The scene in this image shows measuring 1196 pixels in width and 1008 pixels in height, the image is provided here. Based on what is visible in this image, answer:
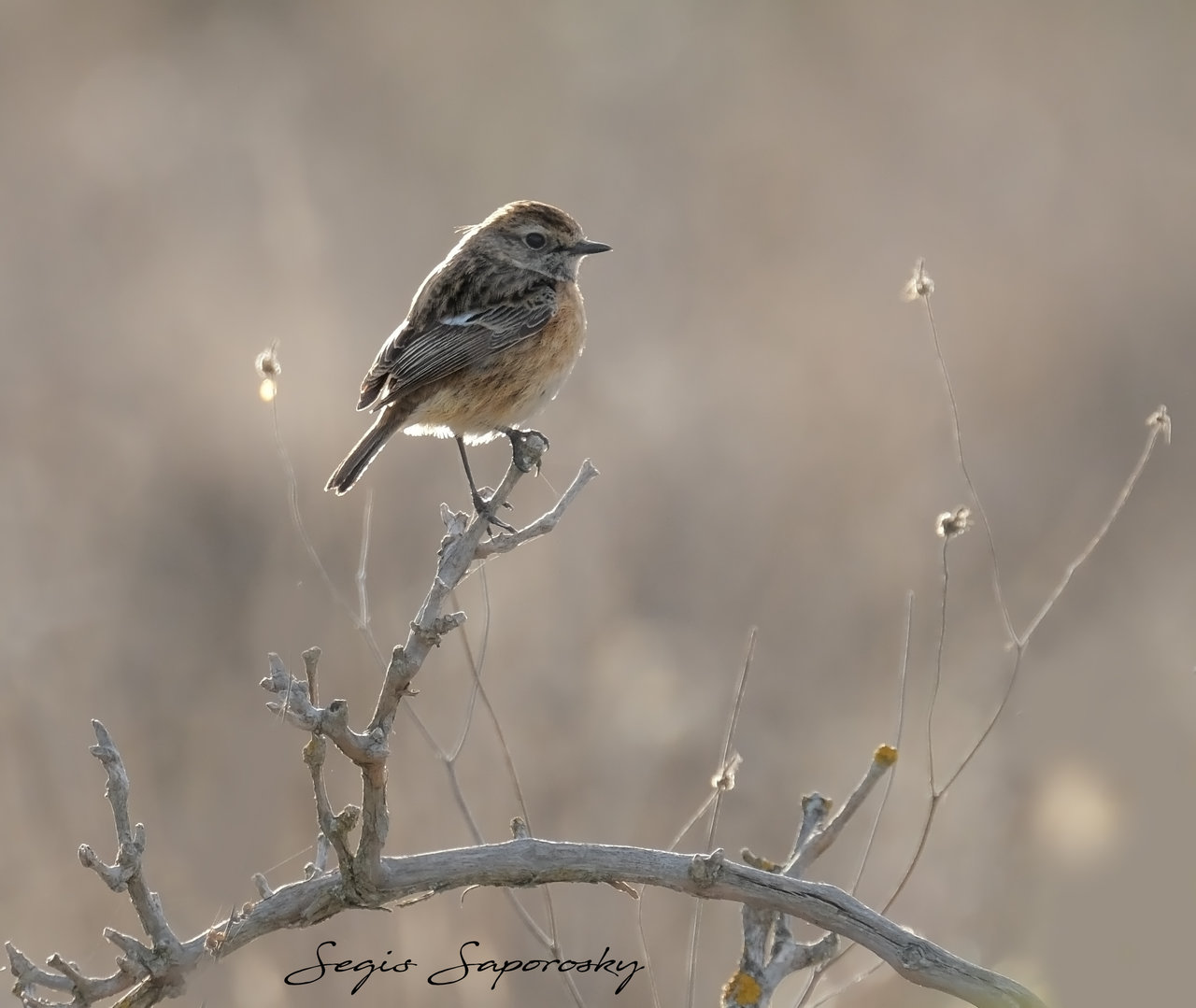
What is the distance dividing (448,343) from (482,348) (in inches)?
5.4

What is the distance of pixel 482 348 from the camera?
570 centimetres

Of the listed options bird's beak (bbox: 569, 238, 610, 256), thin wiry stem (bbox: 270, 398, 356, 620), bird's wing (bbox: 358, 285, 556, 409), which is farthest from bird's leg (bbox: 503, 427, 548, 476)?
bird's beak (bbox: 569, 238, 610, 256)

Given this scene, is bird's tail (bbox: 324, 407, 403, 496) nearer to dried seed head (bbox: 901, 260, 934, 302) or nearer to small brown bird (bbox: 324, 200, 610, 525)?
small brown bird (bbox: 324, 200, 610, 525)

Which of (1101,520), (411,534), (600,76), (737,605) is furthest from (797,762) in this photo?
(600,76)

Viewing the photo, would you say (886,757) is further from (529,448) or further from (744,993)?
(529,448)

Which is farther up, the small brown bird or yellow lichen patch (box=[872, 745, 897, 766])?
the small brown bird

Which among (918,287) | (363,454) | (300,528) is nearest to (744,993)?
(300,528)

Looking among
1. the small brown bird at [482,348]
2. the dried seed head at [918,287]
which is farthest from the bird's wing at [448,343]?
the dried seed head at [918,287]

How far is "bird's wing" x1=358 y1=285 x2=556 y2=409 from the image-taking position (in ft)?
18.1

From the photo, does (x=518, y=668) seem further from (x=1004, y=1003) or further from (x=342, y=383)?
(x=1004, y=1003)

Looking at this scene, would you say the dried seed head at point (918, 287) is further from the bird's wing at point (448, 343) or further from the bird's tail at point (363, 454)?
the bird's tail at point (363, 454)

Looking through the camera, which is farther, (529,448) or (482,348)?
(482,348)

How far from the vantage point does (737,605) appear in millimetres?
8758

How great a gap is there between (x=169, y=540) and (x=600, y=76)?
7.48 meters
